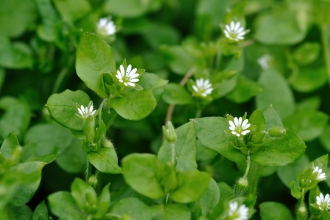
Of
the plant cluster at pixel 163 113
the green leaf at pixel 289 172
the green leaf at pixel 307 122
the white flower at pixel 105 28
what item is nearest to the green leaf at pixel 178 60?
the plant cluster at pixel 163 113

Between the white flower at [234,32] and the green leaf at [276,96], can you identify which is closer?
the white flower at [234,32]

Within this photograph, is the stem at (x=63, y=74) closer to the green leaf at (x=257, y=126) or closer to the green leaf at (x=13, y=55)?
the green leaf at (x=13, y=55)

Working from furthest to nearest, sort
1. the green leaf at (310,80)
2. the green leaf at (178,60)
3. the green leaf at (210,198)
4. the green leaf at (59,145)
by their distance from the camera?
the green leaf at (310,80) → the green leaf at (178,60) → the green leaf at (59,145) → the green leaf at (210,198)

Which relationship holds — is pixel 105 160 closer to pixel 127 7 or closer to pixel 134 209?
pixel 134 209

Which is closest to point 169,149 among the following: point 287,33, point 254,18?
point 287,33

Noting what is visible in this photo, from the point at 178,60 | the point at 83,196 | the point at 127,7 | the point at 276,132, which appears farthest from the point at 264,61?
the point at 83,196

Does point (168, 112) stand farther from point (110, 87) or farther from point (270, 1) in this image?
point (270, 1)

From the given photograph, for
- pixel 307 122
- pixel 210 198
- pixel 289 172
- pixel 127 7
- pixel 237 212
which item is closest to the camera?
pixel 237 212
